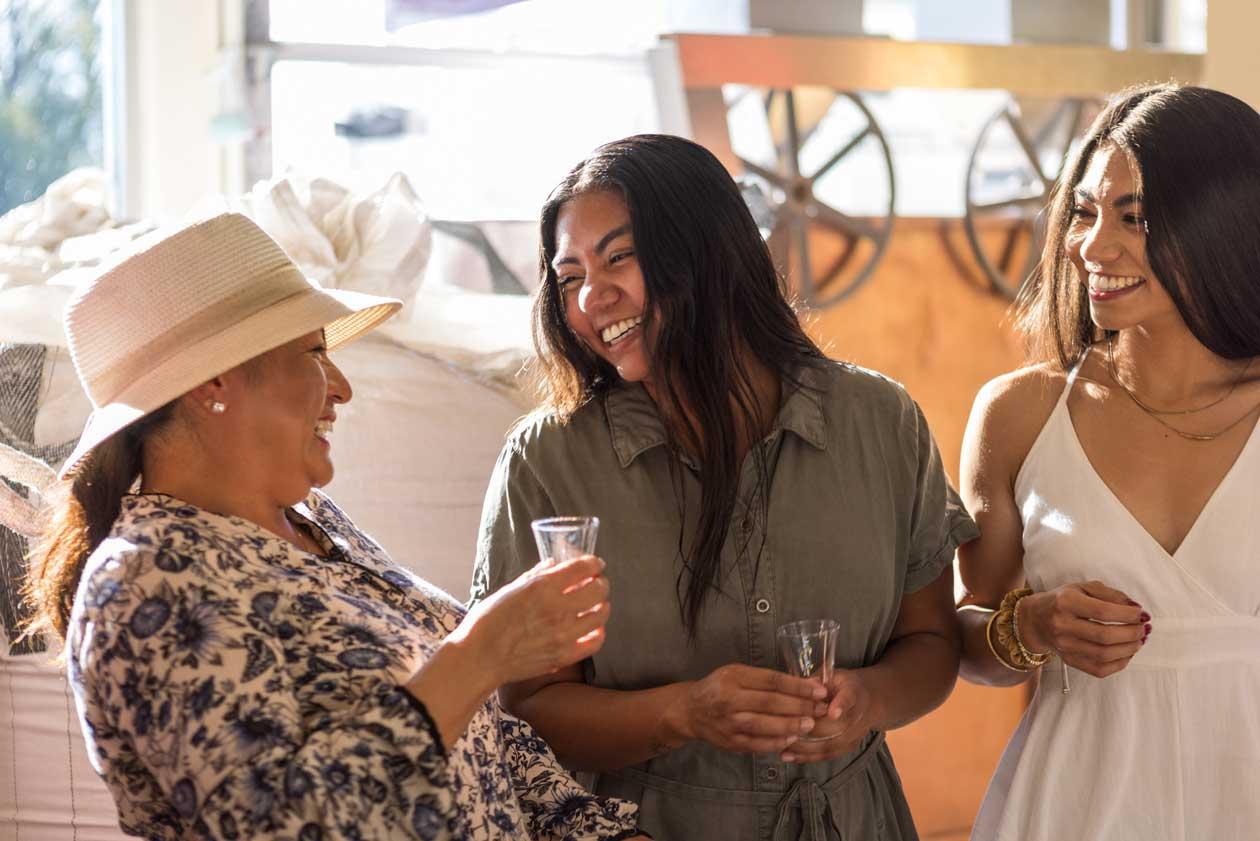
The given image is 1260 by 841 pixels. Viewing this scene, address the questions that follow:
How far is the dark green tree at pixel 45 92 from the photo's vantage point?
3.99 m

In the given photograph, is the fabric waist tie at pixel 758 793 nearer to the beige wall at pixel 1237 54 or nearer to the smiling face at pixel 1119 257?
the smiling face at pixel 1119 257

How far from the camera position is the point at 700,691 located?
185 centimetres

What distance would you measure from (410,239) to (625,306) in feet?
3.74

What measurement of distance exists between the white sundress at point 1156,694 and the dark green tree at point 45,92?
3.01 metres

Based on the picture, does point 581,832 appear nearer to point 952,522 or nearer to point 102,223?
point 952,522

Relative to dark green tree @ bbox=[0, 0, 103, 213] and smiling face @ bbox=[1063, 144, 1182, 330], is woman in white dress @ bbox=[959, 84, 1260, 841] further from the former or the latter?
dark green tree @ bbox=[0, 0, 103, 213]

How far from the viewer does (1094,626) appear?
1971 mm

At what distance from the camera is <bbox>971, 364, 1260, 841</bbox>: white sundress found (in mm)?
2047

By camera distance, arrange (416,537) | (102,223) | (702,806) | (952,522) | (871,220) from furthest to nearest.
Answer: (871,220) → (102,223) → (416,537) → (952,522) → (702,806)

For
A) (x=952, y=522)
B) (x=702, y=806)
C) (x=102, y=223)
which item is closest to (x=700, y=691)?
(x=702, y=806)

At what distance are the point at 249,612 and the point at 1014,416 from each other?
48.0 inches

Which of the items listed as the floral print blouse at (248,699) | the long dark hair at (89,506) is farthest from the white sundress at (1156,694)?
the long dark hair at (89,506)

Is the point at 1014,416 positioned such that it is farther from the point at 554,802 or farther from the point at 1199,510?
the point at 554,802

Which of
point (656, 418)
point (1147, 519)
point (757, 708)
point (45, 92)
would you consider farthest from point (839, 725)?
point (45, 92)
